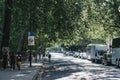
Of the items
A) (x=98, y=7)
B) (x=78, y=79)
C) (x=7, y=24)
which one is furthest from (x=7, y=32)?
(x=98, y=7)

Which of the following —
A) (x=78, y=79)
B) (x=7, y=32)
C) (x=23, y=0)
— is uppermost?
(x=23, y=0)

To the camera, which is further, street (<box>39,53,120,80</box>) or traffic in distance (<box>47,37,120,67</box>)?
traffic in distance (<box>47,37,120,67</box>)

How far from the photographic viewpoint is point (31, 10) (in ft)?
140

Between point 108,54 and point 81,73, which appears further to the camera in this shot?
point 108,54

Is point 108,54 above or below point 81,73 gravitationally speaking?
above

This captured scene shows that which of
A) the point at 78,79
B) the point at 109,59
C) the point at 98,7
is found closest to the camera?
the point at 78,79

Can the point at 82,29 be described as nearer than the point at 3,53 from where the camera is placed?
No

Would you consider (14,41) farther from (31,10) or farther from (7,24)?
(7,24)

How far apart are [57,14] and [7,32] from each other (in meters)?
8.14

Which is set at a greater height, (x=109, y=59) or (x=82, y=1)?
(x=82, y=1)

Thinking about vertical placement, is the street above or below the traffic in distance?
below

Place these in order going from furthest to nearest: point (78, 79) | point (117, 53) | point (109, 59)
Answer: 1. point (109, 59)
2. point (117, 53)
3. point (78, 79)

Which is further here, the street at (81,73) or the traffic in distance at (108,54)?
the traffic in distance at (108,54)

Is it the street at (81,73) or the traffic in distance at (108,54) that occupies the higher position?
the traffic in distance at (108,54)
